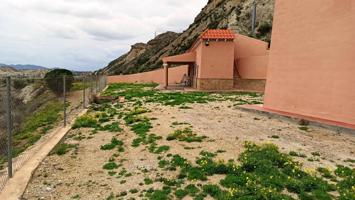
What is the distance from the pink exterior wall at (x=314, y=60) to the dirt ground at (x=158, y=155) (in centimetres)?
100

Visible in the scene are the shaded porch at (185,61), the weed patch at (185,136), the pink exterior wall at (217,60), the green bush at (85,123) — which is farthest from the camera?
the shaded porch at (185,61)

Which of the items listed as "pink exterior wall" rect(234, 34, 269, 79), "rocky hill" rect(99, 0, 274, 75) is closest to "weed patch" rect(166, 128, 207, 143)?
"pink exterior wall" rect(234, 34, 269, 79)

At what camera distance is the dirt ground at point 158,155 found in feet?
21.1

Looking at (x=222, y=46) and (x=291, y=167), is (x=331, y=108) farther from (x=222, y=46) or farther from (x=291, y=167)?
(x=222, y=46)

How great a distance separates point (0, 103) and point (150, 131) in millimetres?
4386

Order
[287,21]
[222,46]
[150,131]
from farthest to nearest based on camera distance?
1. [222,46]
2. [287,21]
3. [150,131]

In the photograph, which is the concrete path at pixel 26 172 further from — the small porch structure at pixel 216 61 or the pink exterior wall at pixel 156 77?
the pink exterior wall at pixel 156 77

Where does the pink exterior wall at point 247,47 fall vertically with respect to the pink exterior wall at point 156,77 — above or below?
above

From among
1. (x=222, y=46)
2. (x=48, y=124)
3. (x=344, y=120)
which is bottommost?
(x=48, y=124)

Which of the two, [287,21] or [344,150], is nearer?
[344,150]

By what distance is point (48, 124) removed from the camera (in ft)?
43.9

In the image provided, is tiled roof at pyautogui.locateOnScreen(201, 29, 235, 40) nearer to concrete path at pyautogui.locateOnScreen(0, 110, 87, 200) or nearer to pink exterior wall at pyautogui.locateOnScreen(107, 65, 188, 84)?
pink exterior wall at pyautogui.locateOnScreen(107, 65, 188, 84)

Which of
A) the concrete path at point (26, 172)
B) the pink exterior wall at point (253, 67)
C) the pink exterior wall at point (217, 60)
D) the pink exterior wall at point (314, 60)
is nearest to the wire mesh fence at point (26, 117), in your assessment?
the concrete path at point (26, 172)

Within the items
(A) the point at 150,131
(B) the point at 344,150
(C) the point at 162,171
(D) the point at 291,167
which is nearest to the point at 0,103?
(C) the point at 162,171
